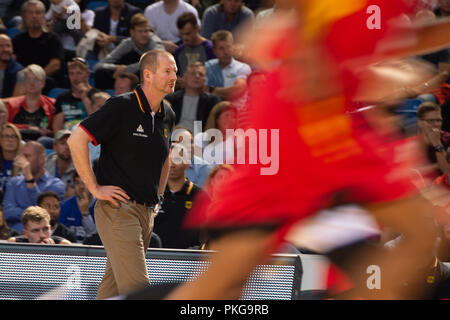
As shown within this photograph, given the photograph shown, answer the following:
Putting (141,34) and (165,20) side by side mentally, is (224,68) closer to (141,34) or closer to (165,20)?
(141,34)

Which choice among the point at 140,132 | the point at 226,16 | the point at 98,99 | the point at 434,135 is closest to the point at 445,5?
the point at 434,135

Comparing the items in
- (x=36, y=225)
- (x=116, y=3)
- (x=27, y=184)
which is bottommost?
(x=36, y=225)

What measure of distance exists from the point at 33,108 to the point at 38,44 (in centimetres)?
107

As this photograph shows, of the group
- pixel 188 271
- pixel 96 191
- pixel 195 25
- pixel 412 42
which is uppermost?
pixel 195 25

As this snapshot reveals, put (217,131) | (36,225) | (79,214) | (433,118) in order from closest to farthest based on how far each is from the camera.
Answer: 1. (36,225)
2. (79,214)
3. (433,118)
4. (217,131)

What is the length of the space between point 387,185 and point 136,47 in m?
5.44

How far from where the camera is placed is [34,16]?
8805 millimetres

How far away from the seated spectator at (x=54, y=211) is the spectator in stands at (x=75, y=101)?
147 centimetres

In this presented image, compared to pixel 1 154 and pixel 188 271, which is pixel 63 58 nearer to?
pixel 1 154

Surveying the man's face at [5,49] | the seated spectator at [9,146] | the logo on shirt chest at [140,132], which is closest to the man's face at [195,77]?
the seated spectator at [9,146]

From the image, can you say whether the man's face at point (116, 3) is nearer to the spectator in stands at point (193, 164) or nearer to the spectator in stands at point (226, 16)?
the spectator in stands at point (226, 16)

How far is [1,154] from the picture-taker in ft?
23.6
